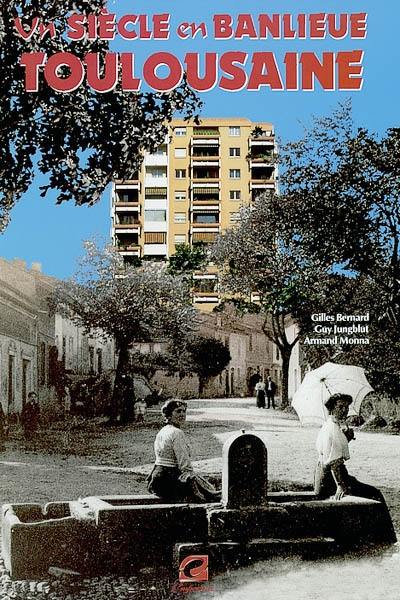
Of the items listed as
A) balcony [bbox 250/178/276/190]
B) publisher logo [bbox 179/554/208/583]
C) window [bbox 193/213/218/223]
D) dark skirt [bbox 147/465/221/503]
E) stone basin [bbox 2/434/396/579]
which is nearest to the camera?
stone basin [bbox 2/434/396/579]

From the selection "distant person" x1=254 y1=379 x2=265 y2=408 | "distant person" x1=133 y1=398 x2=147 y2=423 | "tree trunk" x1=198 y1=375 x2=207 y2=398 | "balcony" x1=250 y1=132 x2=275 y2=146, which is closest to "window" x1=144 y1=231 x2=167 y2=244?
"balcony" x1=250 y1=132 x2=275 y2=146

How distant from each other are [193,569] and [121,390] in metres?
1.53

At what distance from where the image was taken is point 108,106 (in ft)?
21.2

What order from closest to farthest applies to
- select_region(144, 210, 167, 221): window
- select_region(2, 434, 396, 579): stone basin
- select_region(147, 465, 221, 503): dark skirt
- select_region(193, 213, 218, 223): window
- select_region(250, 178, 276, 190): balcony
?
select_region(2, 434, 396, 579): stone basin < select_region(147, 465, 221, 503): dark skirt < select_region(144, 210, 167, 221): window < select_region(193, 213, 218, 223): window < select_region(250, 178, 276, 190): balcony

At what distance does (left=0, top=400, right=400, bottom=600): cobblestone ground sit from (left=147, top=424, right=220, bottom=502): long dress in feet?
1.01

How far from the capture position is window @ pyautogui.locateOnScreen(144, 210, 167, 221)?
6.37 metres

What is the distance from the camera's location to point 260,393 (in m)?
6.48

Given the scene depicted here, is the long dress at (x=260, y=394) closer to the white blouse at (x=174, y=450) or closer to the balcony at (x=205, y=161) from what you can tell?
the white blouse at (x=174, y=450)

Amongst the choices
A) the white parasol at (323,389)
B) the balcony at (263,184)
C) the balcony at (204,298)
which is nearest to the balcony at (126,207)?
the balcony at (204,298)

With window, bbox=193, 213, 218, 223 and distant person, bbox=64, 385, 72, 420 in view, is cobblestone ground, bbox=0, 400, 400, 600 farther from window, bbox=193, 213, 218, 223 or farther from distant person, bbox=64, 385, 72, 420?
window, bbox=193, 213, 218, 223

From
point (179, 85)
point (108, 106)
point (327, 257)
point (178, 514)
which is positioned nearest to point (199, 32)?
point (179, 85)

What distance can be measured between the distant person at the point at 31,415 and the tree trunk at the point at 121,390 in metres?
0.56

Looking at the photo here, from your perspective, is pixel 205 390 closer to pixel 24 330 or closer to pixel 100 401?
pixel 100 401

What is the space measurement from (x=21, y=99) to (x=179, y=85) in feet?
3.97
